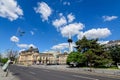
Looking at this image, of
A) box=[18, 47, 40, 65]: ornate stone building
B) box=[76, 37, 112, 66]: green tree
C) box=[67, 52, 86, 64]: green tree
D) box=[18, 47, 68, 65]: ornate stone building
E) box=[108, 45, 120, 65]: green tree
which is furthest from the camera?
box=[18, 47, 40, 65]: ornate stone building

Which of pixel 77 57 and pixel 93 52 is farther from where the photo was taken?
pixel 77 57

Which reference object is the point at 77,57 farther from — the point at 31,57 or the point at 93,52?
the point at 31,57

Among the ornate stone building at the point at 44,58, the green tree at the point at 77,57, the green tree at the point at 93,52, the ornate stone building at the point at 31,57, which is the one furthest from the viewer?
the ornate stone building at the point at 31,57

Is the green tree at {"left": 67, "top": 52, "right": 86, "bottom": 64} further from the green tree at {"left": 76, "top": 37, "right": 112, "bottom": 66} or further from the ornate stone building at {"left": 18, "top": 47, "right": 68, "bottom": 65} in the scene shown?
the ornate stone building at {"left": 18, "top": 47, "right": 68, "bottom": 65}

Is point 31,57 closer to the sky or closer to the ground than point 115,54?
closer to the sky

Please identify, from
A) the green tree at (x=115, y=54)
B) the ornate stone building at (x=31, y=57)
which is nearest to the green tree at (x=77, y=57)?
the green tree at (x=115, y=54)

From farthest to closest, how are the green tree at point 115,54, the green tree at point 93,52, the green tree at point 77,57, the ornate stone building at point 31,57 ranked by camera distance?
the ornate stone building at point 31,57
the green tree at point 115,54
the green tree at point 77,57
the green tree at point 93,52

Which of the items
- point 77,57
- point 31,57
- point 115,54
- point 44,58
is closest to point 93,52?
point 77,57

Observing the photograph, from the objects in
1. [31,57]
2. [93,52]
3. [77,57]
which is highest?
[31,57]

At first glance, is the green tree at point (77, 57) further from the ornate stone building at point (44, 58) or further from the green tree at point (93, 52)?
the ornate stone building at point (44, 58)

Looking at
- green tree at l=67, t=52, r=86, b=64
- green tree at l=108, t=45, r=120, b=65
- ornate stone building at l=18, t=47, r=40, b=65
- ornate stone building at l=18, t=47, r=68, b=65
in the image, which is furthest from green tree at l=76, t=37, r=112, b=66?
ornate stone building at l=18, t=47, r=40, b=65

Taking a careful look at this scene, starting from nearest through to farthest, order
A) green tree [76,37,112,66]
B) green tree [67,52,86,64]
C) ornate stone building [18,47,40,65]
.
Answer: green tree [76,37,112,66]
green tree [67,52,86,64]
ornate stone building [18,47,40,65]

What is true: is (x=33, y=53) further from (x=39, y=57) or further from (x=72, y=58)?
(x=72, y=58)

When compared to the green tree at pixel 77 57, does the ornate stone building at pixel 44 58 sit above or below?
above
